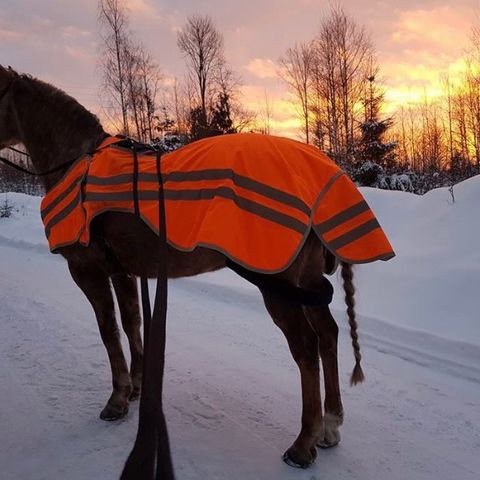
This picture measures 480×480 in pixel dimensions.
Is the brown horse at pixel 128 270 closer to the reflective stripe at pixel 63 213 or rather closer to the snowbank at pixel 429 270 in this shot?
the reflective stripe at pixel 63 213

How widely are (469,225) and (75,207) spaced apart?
17.8 ft

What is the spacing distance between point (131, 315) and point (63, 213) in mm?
938

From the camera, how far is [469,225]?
6.41 meters

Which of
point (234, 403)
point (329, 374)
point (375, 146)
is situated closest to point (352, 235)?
point (329, 374)

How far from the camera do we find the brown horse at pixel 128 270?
2.59 m

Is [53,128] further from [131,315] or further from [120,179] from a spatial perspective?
[131,315]

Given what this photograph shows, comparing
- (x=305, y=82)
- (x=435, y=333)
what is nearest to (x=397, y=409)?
(x=435, y=333)

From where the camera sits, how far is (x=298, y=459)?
2.56m

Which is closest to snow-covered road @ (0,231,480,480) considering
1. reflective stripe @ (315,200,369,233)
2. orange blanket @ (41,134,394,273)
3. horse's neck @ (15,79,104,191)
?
orange blanket @ (41,134,394,273)

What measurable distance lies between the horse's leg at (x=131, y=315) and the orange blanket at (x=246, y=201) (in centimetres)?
65

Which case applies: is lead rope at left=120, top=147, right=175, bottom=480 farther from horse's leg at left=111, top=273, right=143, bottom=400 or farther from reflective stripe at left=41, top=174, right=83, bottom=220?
horse's leg at left=111, top=273, right=143, bottom=400

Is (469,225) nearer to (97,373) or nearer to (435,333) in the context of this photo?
(435,333)

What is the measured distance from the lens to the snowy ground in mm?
2625

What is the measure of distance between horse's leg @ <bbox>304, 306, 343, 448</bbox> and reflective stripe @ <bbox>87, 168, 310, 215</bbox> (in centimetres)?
85
